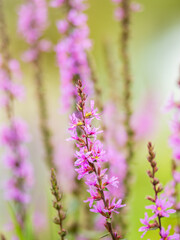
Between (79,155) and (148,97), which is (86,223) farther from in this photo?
(148,97)

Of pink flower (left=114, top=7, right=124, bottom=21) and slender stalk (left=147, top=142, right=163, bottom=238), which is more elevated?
pink flower (left=114, top=7, right=124, bottom=21)

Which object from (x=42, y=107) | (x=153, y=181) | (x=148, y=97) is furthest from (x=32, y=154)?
(x=153, y=181)

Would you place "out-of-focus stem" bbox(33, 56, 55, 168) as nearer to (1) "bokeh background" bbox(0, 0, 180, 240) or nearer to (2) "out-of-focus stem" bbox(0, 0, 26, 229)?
(2) "out-of-focus stem" bbox(0, 0, 26, 229)

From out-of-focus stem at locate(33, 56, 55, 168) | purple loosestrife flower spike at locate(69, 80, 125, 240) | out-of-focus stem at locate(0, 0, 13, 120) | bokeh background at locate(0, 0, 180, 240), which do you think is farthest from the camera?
bokeh background at locate(0, 0, 180, 240)

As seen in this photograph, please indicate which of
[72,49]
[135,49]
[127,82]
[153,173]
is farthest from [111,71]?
[135,49]

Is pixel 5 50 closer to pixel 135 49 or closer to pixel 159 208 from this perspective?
pixel 159 208

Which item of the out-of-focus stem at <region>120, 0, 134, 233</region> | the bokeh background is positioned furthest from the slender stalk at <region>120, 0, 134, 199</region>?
the bokeh background

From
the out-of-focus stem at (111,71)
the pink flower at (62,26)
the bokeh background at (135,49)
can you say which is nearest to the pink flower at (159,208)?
the pink flower at (62,26)
